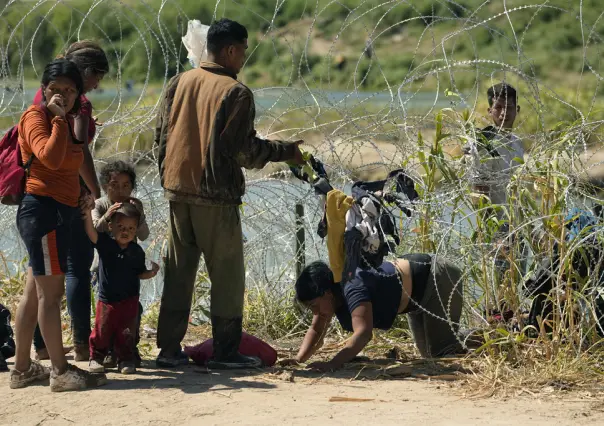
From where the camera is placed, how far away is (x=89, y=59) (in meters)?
5.78

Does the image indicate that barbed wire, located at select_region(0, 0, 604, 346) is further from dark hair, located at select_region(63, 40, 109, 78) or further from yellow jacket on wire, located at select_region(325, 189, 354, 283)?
dark hair, located at select_region(63, 40, 109, 78)

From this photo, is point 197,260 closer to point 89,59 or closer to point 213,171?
point 213,171

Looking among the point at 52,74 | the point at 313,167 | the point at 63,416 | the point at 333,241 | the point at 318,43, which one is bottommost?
the point at 63,416

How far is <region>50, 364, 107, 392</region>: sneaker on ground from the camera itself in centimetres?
538

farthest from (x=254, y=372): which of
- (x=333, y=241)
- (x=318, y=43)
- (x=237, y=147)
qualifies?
(x=318, y=43)

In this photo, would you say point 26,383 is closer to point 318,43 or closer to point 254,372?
point 254,372

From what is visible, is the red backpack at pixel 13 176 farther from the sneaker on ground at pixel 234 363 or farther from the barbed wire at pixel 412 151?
Result: the barbed wire at pixel 412 151

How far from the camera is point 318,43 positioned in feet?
127

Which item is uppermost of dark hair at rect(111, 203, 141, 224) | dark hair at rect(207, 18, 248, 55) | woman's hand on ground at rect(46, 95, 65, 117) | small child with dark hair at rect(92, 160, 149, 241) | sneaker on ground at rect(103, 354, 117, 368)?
dark hair at rect(207, 18, 248, 55)

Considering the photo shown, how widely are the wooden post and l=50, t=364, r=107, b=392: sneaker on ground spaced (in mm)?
2076

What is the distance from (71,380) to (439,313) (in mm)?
1943

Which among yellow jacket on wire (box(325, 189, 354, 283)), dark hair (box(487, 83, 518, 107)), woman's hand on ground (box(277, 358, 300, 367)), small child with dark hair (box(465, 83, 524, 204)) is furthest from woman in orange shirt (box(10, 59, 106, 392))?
dark hair (box(487, 83, 518, 107))

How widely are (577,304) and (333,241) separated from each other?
1.23 meters

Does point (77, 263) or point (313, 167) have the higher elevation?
point (313, 167)
